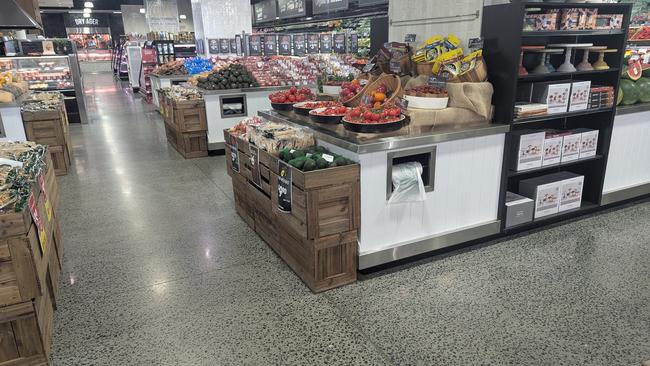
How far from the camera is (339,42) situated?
37.6 feet

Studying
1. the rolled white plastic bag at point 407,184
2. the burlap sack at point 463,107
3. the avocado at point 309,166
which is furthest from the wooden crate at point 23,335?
the burlap sack at point 463,107

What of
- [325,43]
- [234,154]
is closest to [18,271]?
[234,154]

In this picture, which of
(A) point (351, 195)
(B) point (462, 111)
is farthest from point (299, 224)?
(B) point (462, 111)

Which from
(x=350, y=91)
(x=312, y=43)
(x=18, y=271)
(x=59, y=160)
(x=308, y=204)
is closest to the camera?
(x=18, y=271)

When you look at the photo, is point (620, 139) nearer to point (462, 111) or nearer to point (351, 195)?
point (462, 111)

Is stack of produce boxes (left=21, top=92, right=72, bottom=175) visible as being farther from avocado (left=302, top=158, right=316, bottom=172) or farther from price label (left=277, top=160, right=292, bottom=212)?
avocado (left=302, top=158, right=316, bottom=172)

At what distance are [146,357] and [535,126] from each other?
4.03m

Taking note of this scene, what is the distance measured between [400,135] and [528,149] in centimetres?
135

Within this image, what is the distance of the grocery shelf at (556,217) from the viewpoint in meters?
4.05

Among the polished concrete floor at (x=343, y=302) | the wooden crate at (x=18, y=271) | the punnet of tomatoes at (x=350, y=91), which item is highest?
the punnet of tomatoes at (x=350, y=91)

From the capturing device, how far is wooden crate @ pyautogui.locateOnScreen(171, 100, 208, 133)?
23.6 ft

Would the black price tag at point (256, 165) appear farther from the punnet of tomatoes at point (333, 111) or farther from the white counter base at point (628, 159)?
the white counter base at point (628, 159)

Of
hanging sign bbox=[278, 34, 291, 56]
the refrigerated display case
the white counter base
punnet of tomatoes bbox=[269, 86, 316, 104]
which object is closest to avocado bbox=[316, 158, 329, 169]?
punnet of tomatoes bbox=[269, 86, 316, 104]

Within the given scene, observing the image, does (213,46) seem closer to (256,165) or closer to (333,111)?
(256,165)
